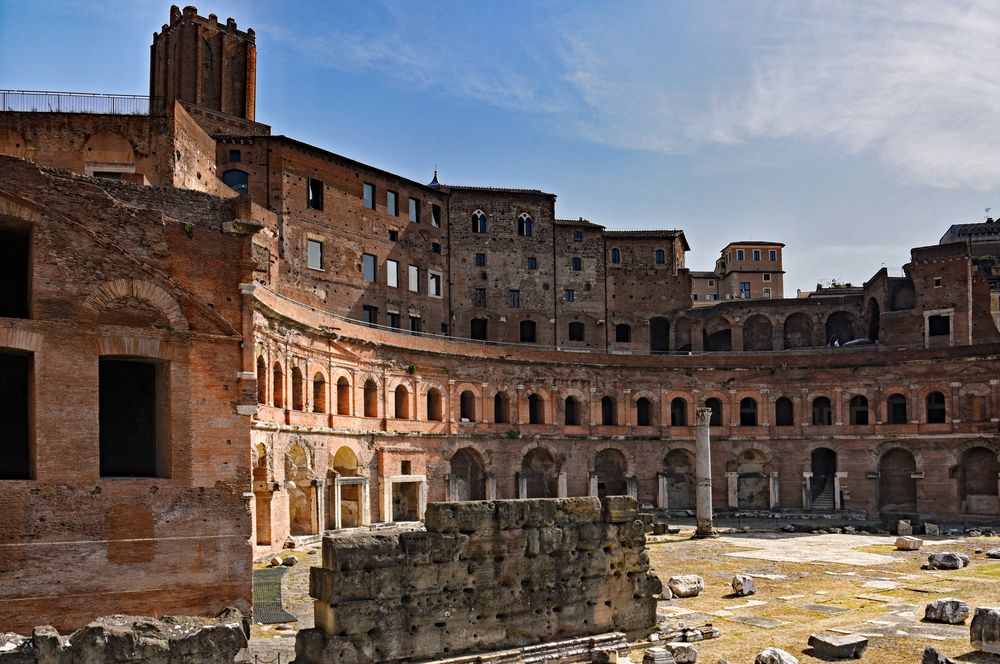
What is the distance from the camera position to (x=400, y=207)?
42594mm

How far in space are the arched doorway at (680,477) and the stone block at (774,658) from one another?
30952 millimetres

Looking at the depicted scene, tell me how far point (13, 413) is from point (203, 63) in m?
23.7

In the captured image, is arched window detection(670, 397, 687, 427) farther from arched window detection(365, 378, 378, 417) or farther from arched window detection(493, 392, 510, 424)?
arched window detection(365, 378, 378, 417)

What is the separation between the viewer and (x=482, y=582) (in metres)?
14.1

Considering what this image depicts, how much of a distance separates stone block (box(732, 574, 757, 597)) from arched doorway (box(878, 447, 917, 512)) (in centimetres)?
2421

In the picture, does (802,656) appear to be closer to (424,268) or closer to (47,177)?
(47,177)

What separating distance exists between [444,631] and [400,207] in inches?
1222

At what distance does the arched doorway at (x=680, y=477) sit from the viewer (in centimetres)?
4472

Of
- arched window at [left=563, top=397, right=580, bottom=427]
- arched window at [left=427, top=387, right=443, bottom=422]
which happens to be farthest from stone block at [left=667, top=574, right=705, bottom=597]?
arched window at [left=563, top=397, right=580, bottom=427]

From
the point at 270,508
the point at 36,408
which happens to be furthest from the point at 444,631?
the point at 270,508

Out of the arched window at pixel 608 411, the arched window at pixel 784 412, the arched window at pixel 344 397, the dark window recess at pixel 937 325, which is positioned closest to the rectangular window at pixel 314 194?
the arched window at pixel 344 397

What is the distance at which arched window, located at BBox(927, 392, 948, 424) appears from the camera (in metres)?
41.8

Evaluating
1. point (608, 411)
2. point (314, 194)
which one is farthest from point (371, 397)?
point (608, 411)

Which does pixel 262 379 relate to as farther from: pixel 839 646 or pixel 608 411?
pixel 608 411
